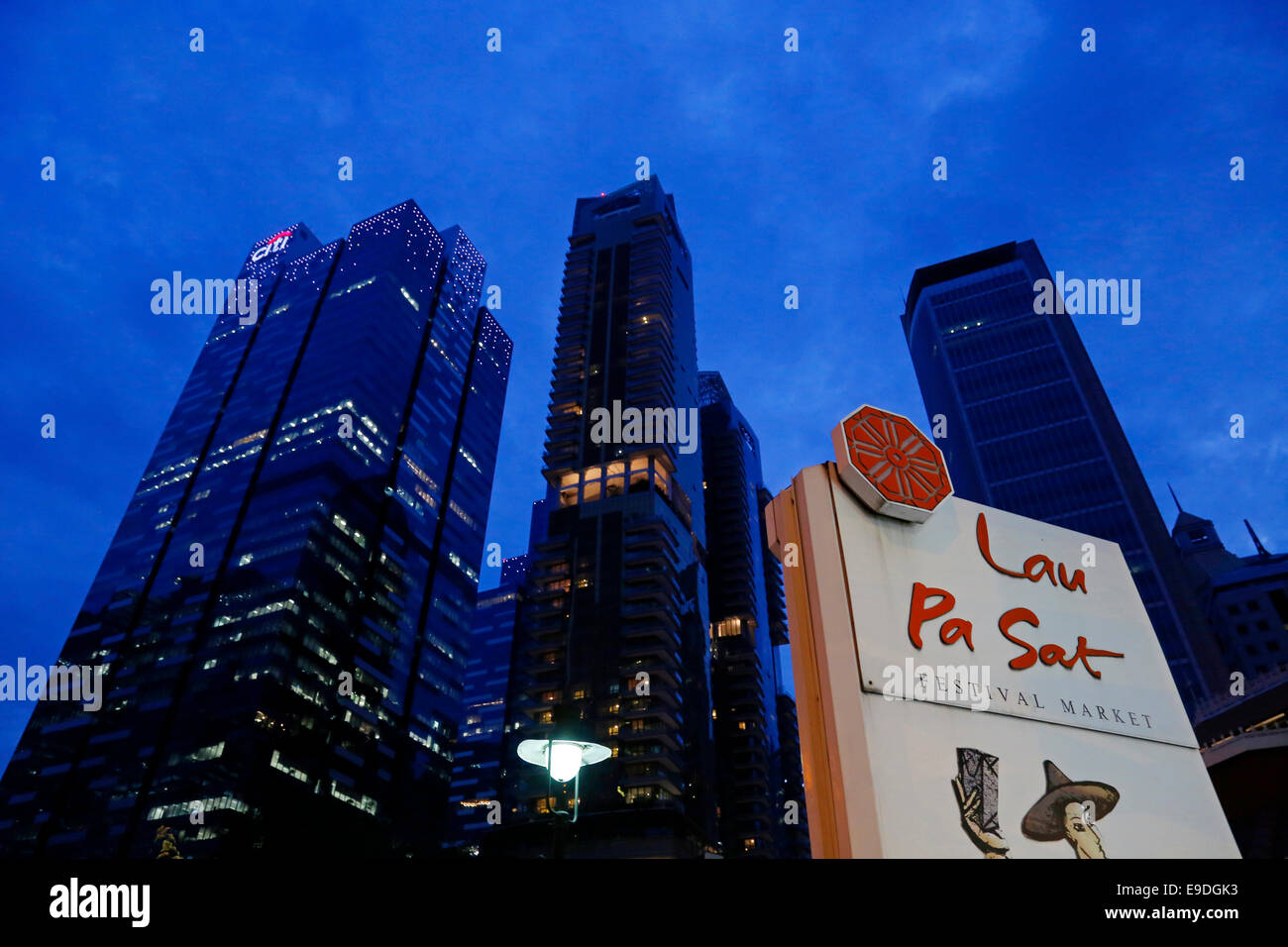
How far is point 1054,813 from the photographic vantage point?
10.4 m

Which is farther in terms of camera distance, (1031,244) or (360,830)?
(1031,244)

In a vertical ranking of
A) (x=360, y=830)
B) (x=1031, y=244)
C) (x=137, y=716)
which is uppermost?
(x=1031, y=244)

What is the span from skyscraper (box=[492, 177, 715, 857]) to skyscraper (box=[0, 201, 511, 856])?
71.6 ft

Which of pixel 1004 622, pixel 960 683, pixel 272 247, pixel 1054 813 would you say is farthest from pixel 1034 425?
pixel 272 247

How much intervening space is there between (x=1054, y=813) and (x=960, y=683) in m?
2.04

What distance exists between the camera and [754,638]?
146 m

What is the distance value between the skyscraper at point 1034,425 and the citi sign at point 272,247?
425ft

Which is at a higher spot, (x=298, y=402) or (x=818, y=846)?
(x=298, y=402)

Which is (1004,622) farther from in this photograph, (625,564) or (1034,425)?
(1034,425)

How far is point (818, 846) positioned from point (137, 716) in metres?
118

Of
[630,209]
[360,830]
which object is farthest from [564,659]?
[630,209]
